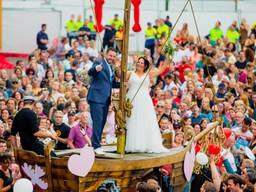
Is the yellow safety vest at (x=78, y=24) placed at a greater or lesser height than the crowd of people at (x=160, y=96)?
greater

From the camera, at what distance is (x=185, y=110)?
74.0 ft

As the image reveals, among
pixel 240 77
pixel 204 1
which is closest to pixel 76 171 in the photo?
pixel 240 77

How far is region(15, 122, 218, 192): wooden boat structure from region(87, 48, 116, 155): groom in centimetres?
38

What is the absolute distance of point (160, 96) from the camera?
23.8 metres

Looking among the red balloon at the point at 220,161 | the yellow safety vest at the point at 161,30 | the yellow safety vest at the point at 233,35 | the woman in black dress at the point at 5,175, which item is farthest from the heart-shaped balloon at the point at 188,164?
the yellow safety vest at the point at 233,35

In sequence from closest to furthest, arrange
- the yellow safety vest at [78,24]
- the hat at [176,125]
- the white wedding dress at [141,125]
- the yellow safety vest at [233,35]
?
the white wedding dress at [141,125], the hat at [176,125], the yellow safety vest at [78,24], the yellow safety vest at [233,35]

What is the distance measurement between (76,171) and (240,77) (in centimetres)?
1376

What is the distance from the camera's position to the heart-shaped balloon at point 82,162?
1466 centimetres

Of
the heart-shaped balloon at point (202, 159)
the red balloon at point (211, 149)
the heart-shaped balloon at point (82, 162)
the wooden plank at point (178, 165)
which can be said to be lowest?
the wooden plank at point (178, 165)

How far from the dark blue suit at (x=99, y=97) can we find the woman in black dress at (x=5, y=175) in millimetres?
1279

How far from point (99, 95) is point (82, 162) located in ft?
5.99

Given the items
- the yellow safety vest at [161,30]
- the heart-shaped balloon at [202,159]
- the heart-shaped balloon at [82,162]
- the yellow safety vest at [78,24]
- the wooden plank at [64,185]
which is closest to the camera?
the heart-shaped balloon at [82,162]

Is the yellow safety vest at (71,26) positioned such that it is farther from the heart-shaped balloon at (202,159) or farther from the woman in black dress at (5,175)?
the heart-shaped balloon at (202,159)

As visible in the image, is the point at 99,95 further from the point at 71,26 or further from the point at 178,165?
the point at 71,26
